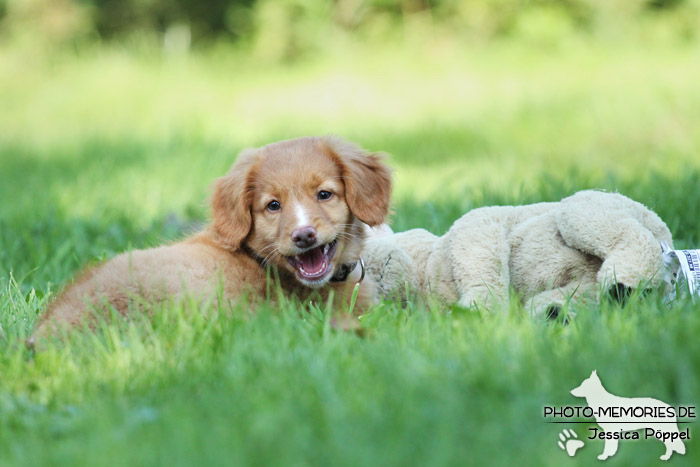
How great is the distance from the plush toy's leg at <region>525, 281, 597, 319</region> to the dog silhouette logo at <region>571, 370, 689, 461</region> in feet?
2.73

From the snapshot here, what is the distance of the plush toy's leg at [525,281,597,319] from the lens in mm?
2963

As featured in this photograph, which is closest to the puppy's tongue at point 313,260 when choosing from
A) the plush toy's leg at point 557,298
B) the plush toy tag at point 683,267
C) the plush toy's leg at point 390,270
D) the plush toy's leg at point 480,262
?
the plush toy's leg at point 390,270

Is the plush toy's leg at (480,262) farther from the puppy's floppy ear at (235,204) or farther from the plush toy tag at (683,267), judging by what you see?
the puppy's floppy ear at (235,204)

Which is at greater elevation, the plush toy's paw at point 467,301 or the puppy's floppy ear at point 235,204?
the puppy's floppy ear at point 235,204

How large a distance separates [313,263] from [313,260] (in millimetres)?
15

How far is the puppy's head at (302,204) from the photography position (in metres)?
3.32

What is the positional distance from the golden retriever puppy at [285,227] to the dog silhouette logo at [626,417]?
56.7 inches

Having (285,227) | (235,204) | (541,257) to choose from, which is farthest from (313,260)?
(541,257)

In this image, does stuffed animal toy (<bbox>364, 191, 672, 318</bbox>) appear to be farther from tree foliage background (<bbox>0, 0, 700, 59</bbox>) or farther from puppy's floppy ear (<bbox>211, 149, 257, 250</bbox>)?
tree foliage background (<bbox>0, 0, 700, 59</bbox>)

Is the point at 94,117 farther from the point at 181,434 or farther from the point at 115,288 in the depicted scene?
the point at 181,434

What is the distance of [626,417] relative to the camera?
2.00 m

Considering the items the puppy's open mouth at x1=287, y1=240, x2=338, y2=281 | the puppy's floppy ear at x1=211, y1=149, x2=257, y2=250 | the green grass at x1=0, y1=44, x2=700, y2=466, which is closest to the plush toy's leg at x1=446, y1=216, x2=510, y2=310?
the green grass at x1=0, y1=44, x2=700, y2=466

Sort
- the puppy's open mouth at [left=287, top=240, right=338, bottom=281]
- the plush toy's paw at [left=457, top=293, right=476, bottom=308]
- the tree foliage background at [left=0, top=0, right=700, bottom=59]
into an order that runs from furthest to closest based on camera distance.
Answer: the tree foliage background at [left=0, top=0, right=700, bottom=59] → the puppy's open mouth at [left=287, top=240, right=338, bottom=281] → the plush toy's paw at [left=457, top=293, right=476, bottom=308]

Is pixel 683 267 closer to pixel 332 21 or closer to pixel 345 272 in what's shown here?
pixel 345 272
